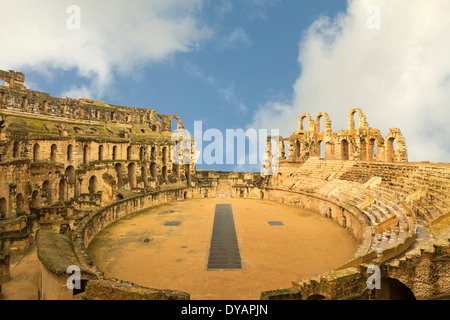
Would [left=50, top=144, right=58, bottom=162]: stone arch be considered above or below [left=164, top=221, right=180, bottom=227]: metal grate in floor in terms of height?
above

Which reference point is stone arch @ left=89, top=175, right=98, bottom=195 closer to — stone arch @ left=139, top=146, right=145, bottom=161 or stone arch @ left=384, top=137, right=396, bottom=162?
stone arch @ left=139, top=146, right=145, bottom=161

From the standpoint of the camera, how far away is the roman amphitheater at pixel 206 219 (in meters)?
7.49

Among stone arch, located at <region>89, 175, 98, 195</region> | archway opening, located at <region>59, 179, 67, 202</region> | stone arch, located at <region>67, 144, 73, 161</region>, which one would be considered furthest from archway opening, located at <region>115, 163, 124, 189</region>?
archway opening, located at <region>59, 179, 67, 202</region>

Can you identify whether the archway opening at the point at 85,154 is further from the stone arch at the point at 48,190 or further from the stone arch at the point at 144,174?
the stone arch at the point at 48,190

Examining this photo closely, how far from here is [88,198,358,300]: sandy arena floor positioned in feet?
34.2

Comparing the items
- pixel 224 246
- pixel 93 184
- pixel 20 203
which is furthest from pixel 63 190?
pixel 224 246

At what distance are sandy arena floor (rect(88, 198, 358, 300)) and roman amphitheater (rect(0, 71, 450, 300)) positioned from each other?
0.26ft

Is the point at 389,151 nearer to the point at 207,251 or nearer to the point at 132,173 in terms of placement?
the point at 207,251

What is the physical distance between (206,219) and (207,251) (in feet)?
20.9

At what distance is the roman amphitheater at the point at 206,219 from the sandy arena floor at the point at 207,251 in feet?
0.26

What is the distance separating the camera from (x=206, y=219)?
20031mm

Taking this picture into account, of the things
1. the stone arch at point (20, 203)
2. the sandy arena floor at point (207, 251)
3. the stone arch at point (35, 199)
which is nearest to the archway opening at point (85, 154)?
the stone arch at point (35, 199)

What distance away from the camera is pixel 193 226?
1814 cm
